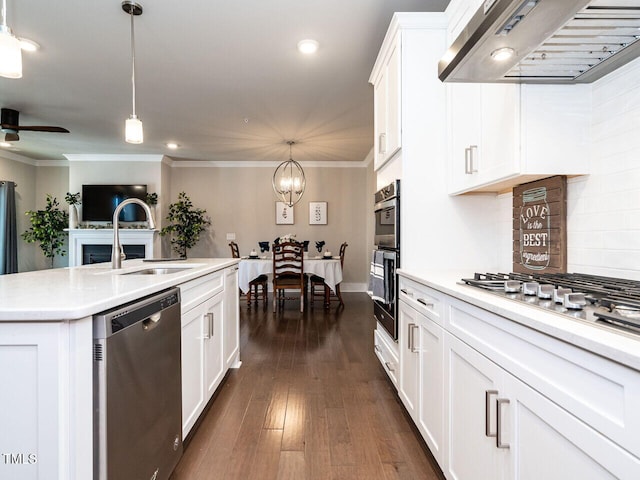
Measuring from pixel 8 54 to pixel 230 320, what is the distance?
195cm

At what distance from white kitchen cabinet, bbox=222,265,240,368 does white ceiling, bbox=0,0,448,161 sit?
70.0 inches

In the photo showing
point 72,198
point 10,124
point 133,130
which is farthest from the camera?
point 72,198

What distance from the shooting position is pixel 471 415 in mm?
1178

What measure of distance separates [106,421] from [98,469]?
125 millimetres

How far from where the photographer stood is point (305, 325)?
433cm

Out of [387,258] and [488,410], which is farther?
[387,258]

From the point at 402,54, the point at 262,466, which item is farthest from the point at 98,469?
the point at 402,54

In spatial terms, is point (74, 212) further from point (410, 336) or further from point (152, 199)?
point (410, 336)

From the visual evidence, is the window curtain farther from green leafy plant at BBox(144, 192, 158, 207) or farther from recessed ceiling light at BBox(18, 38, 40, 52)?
recessed ceiling light at BBox(18, 38, 40, 52)

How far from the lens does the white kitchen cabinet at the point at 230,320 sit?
258cm

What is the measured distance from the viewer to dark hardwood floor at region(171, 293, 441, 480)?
5.38 feet

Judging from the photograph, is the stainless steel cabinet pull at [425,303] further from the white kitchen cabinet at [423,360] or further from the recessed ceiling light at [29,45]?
the recessed ceiling light at [29,45]

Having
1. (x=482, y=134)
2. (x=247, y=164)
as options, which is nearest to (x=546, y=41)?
(x=482, y=134)

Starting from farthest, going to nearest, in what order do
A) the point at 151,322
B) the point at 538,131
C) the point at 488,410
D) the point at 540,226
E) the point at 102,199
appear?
the point at 102,199, the point at 540,226, the point at 538,131, the point at 151,322, the point at 488,410
